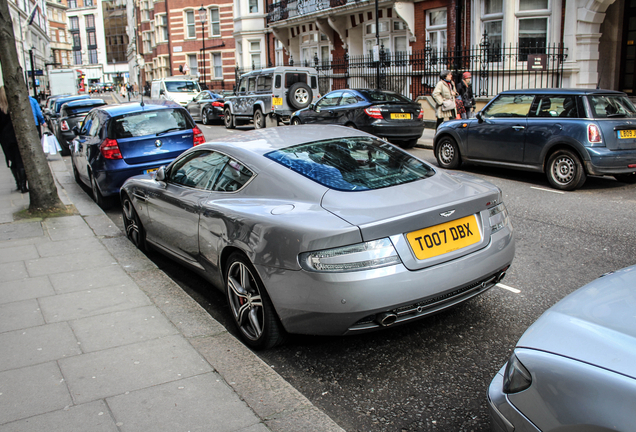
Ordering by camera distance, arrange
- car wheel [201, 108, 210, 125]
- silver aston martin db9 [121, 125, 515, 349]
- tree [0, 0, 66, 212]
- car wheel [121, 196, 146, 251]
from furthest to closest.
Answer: car wheel [201, 108, 210, 125] → tree [0, 0, 66, 212] → car wheel [121, 196, 146, 251] → silver aston martin db9 [121, 125, 515, 349]

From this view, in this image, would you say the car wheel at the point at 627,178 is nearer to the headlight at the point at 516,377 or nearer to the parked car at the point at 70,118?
the headlight at the point at 516,377

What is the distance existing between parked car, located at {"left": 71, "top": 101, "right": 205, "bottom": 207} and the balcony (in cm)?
1793

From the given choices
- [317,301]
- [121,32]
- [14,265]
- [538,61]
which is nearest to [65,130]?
[14,265]

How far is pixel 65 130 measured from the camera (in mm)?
16875

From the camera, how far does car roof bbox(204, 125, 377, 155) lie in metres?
4.41

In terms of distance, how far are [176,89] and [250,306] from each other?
2759 cm

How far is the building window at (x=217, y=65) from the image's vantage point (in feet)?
153

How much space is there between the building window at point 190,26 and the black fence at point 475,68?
27.8 meters

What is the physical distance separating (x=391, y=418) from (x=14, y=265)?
4.39 meters

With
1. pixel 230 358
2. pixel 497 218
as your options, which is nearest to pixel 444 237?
pixel 497 218

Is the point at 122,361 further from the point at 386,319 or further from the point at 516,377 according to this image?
the point at 516,377

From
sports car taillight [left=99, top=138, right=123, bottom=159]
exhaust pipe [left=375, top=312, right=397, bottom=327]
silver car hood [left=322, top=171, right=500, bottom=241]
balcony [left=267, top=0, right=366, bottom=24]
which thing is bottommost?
exhaust pipe [left=375, top=312, right=397, bottom=327]

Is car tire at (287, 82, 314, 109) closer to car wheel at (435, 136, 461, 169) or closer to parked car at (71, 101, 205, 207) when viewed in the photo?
car wheel at (435, 136, 461, 169)

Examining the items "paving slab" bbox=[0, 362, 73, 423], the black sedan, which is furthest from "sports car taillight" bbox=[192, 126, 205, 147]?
"paving slab" bbox=[0, 362, 73, 423]
